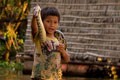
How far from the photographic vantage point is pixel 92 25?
10367 millimetres

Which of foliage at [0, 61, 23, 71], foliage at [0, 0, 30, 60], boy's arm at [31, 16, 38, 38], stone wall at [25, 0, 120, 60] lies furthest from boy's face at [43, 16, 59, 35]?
foliage at [0, 0, 30, 60]

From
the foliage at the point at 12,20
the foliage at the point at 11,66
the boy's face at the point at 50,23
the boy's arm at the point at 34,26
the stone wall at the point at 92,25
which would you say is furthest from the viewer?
the foliage at the point at 12,20

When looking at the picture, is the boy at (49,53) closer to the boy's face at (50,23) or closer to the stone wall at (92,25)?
the boy's face at (50,23)

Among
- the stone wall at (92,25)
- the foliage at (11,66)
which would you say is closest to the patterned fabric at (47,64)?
the stone wall at (92,25)

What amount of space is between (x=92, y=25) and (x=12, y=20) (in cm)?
477

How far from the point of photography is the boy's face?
14.0ft

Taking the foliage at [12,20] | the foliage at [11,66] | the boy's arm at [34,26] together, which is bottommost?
the foliage at [11,66]

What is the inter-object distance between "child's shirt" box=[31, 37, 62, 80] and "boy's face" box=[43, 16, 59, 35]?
0.27ft

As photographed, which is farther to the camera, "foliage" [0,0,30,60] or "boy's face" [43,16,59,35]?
"foliage" [0,0,30,60]

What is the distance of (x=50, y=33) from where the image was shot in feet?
14.2

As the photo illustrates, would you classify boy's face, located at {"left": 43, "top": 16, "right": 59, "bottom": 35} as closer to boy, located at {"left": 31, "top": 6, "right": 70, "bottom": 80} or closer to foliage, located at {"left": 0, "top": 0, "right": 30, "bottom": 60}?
boy, located at {"left": 31, "top": 6, "right": 70, "bottom": 80}

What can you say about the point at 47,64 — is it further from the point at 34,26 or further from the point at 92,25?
the point at 92,25

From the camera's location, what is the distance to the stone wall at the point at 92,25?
1007 cm

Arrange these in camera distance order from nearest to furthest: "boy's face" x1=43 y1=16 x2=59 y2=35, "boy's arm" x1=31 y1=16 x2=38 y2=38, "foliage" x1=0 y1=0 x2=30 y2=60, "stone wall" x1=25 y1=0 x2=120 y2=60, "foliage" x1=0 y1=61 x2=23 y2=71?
"boy's arm" x1=31 y1=16 x2=38 y2=38, "boy's face" x1=43 y1=16 x2=59 y2=35, "stone wall" x1=25 y1=0 x2=120 y2=60, "foliage" x1=0 y1=61 x2=23 y2=71, "foliage" x1=0 y1=0 x2=30 y2=60
